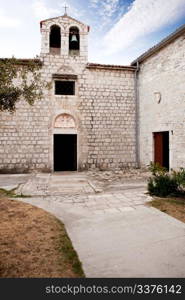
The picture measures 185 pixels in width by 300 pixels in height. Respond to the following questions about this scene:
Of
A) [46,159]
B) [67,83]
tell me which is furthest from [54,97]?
[46,159]

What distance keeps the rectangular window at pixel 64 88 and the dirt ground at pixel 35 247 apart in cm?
943

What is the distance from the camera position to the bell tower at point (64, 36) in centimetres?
1200

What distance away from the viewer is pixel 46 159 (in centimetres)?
1187

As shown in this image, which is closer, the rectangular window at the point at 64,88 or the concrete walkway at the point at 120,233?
the concrete walkway at the point at 120,233

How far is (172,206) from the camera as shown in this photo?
5199 mm

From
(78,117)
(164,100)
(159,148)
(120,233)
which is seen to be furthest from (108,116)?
(120,233)

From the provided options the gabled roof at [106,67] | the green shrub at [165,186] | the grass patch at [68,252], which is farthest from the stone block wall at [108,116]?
the grass patch at [68,252]

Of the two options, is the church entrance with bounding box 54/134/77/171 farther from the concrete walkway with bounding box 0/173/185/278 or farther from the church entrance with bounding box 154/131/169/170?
the concrete walkway with bounding box 0/173/185/278

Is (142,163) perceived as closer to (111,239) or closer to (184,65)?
(184,65)

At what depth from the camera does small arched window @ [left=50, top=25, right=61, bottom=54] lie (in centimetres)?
1220

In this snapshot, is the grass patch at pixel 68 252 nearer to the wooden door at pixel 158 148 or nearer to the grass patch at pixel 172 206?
the grass patch at pixel 172 206

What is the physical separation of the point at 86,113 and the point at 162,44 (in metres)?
5.23

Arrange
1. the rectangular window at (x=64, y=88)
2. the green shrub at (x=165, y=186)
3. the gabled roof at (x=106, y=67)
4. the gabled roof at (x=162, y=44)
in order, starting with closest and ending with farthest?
1. the green shrub at (x=165, y=186)
2. the gabled roof at (x=162, y=44)
3. the gabled roof at (x=106, y=67)
4. the rectangular window at (x=64, y=88)

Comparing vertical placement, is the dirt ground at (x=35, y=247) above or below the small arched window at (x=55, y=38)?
below
